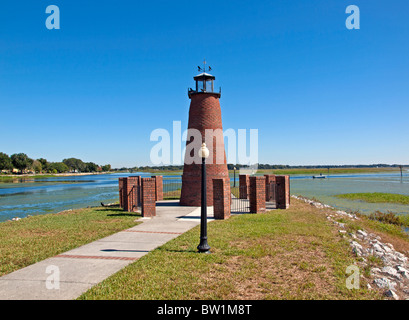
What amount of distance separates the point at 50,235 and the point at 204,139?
8.54 m

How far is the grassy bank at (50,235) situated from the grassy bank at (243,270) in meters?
2.63

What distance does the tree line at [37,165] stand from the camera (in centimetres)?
10169

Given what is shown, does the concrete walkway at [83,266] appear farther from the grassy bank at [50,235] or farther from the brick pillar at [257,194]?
the brick pillar at [257,194]

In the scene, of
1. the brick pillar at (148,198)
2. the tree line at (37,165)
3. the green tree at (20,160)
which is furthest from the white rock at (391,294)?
the green tree at (20,160)

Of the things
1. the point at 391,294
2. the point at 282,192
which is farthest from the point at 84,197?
the point at 391,294

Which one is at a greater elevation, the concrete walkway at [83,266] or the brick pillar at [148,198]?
the brick pillar at [148,198]

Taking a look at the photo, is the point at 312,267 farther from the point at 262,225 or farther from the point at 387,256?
the point at 262,225

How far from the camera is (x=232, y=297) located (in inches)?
171

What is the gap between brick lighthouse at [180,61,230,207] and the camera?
14.9 meters

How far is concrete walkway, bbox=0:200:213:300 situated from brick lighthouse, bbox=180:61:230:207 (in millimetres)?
5397

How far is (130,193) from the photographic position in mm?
13922
